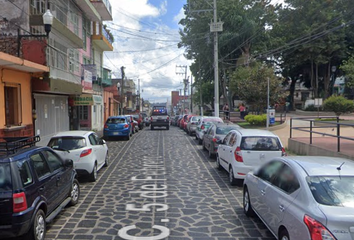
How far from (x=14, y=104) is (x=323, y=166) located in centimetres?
1247

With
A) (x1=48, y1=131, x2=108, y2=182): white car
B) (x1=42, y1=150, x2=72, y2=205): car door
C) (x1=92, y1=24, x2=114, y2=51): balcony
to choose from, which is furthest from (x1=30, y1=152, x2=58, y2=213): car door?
(x1=92, y1=24, x2=114, y2=51): balcony

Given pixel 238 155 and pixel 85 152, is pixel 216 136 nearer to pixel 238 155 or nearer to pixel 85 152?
pixel 238 155

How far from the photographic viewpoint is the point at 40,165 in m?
5.54

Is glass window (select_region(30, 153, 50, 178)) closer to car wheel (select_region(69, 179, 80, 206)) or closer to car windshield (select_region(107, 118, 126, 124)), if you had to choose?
car wheel (select_region(69, 179, 80, 206))

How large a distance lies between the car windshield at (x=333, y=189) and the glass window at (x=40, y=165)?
163 inches

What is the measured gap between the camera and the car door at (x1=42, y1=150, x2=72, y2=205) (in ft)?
19.8

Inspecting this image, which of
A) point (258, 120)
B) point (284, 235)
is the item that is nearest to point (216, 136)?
point (284, 235)

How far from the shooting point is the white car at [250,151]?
28.0ft

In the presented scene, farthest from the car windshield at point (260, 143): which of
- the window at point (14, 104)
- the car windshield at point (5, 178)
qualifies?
the window at point (14, 104)

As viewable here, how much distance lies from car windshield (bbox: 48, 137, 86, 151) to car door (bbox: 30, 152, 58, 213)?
11.4ft

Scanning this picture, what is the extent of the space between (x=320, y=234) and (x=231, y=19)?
122ft

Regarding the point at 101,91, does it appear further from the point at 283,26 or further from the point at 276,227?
the point at 276,227

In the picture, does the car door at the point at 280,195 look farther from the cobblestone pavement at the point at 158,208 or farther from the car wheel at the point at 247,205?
the car wheel at the point at 247,205

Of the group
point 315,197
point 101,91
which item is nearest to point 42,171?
point 315,197
